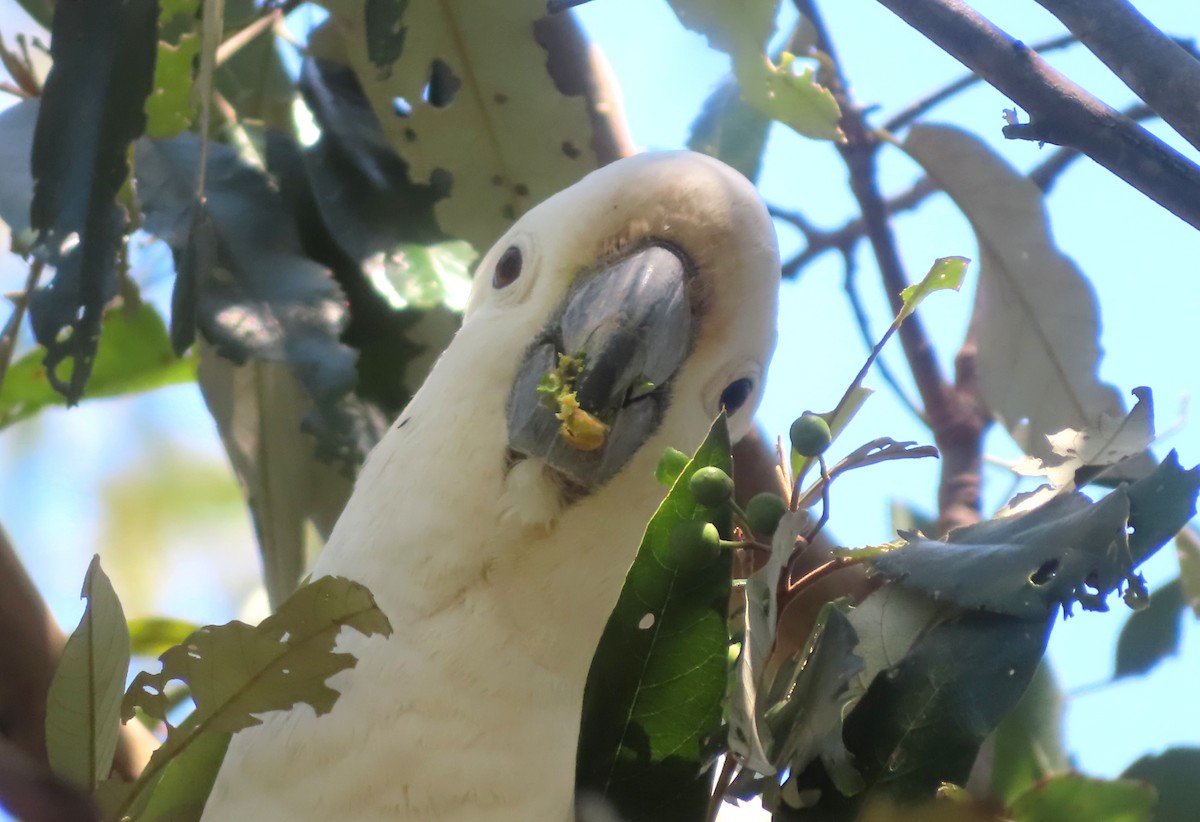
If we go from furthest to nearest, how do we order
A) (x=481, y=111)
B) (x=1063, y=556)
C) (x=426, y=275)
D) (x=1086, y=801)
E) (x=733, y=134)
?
(x=733, y=134) < (x=481, y=111) < (x=426, y=275) < (x=1086, y=801) < (x=1063, y=556)

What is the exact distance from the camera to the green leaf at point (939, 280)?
2.38 feet

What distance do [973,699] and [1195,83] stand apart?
1.18 feet

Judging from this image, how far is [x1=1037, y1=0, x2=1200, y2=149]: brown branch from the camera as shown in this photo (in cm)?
61

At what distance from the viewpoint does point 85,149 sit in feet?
3.26

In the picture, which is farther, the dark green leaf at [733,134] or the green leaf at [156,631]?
the dark green leaf at [733,134]

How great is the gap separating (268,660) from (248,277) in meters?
0.60

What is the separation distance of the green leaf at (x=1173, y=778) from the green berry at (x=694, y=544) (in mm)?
489

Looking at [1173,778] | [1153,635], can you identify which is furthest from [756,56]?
[1153,635]

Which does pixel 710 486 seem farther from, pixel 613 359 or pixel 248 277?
pixel 248 277

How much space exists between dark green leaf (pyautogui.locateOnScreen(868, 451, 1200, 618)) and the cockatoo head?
10.1 inches

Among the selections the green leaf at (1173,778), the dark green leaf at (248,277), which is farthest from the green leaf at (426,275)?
the green leaf at (1173,778)

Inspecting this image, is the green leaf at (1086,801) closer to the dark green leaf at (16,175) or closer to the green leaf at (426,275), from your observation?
the green leaf at (426,275)

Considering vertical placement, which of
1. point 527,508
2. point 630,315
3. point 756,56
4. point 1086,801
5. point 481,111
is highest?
point 481,111

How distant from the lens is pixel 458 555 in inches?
34.8
